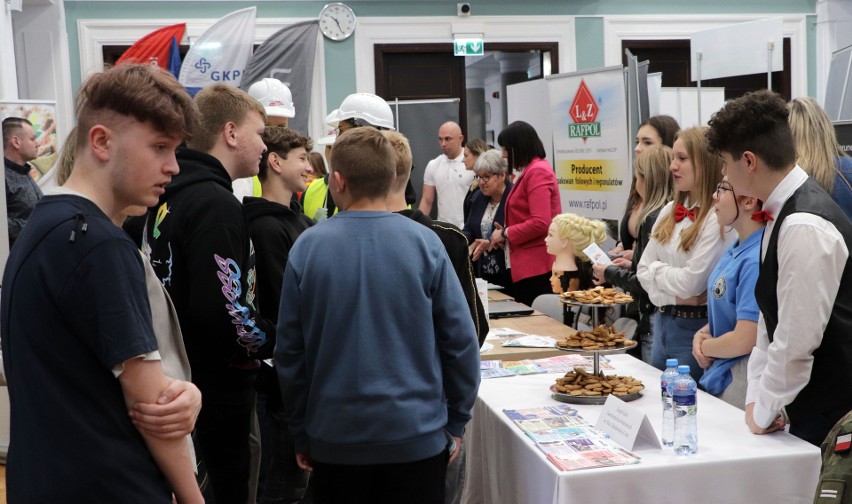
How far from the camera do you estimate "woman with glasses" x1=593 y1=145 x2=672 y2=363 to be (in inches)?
128

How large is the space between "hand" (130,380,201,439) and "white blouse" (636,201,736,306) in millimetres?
1886

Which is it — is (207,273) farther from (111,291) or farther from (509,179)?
(509,179)

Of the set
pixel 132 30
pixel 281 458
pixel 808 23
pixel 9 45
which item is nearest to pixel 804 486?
pixel 281 458

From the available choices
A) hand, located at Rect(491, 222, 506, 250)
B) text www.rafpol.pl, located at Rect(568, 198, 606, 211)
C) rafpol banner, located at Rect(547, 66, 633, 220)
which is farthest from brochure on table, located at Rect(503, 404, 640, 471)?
text www.rafpol.pl, located at Rect(568, 198, 606, 211)

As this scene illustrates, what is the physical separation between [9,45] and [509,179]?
14.6 feet

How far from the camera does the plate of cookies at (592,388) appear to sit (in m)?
2.43

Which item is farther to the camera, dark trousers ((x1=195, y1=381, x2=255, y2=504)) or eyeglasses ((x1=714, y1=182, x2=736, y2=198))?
eyeglasses ((x1=714, y1=182, x2=736, y2=198))

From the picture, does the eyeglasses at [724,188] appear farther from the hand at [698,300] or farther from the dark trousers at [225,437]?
the dark trousers at [225,437]

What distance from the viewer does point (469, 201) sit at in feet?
19.6

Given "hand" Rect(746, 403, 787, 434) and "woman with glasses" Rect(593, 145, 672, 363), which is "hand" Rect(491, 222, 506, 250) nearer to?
"woman with glasses" Rect(593, 145, 672, 363)

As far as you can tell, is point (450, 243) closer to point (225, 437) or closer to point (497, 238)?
point (225, 437)

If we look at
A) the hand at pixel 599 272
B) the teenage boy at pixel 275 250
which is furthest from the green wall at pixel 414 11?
the teenage boy at pixel 275 250

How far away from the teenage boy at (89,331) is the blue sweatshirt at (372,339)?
2.17 ft

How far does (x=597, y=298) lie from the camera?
272 cm
